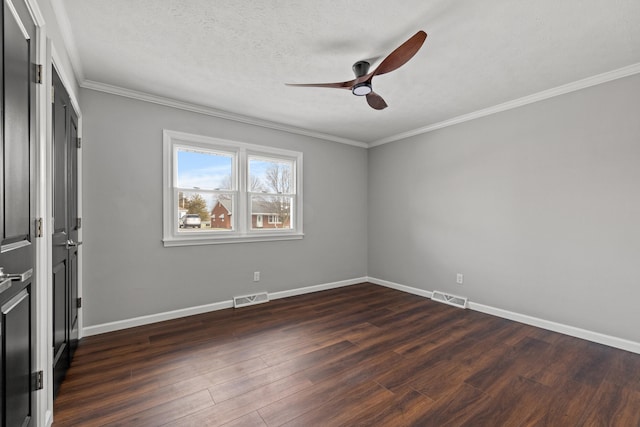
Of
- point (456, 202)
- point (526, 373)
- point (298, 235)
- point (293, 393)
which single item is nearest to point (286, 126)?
point (298, 235)

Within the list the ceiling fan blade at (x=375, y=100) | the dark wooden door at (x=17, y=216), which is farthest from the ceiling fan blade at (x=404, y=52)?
the dark wooden door at (x=17, y=216)

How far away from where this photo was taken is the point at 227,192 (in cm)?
386

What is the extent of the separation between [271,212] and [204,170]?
1.12m

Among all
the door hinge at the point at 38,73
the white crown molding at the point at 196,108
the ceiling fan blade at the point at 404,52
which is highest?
the white crown molding at the point at 196,108

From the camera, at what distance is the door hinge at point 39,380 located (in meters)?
1.47

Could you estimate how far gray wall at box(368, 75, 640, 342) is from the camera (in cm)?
276

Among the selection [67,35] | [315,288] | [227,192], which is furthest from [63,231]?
[315,288]

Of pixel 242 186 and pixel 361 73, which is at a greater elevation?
pixel 361 73

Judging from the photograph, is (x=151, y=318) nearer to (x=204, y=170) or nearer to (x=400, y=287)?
(x=204, y=170)

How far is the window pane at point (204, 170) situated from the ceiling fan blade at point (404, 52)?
2377mm

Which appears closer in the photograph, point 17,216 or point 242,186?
point 17,216

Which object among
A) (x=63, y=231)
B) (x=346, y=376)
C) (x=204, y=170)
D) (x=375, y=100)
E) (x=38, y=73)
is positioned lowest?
(x=346, y=376)

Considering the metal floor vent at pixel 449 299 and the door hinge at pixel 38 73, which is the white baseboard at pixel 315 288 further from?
the door hinge at pixel 38 73

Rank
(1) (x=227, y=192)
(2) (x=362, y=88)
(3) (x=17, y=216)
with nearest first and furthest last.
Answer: (3) (x=17, y=216) < (2) (x=362, y=88) < (1) (x=227, y=192)
